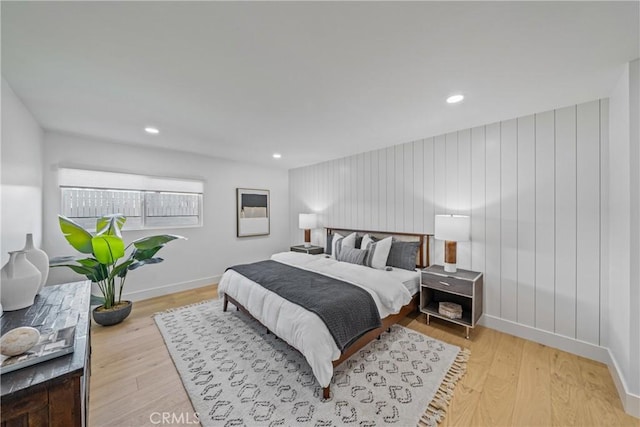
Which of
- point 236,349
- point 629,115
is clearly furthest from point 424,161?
point 236,349

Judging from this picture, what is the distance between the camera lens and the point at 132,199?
3.74 metres

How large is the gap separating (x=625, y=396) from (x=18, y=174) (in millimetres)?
5180

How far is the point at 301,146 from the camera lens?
3.79m

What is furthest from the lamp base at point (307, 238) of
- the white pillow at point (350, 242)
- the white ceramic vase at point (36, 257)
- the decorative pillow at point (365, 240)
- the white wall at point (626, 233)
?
the white wall at point (626, 233)

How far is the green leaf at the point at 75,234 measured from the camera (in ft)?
8.32

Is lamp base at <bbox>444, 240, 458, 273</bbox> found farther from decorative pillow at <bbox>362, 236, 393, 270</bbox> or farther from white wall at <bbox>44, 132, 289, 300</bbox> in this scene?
white wall at <bbox>44, 132, 289, 300</bbox>

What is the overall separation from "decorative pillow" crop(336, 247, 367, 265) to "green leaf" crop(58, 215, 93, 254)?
3.19 m

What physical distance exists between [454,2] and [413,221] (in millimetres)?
2794

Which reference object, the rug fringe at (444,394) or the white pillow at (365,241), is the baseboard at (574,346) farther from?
the white pillow at (365,241)

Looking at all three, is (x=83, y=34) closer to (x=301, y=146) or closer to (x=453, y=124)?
(x=301, y=146)

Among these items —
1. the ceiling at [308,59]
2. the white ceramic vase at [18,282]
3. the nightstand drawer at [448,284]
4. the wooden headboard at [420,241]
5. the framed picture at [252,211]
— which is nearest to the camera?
the ceiling at [308,59]

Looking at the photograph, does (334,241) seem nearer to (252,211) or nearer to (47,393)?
(252,211)

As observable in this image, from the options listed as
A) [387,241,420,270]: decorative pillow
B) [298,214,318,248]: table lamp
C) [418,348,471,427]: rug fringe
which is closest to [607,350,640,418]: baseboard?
[418,348,471,427]: rug fringe

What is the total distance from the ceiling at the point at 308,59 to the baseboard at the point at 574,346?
237 cm
